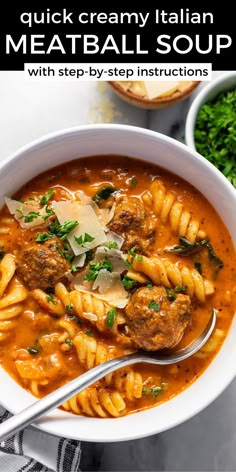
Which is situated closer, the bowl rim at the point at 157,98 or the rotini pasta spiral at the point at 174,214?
the rotini pasta spiral at the point at 174,214

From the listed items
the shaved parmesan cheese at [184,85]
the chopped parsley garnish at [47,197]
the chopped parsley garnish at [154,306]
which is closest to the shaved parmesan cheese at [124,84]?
the shaved parmesan cheese at [184,85]

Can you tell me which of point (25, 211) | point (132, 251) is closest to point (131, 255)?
point (132, 251)

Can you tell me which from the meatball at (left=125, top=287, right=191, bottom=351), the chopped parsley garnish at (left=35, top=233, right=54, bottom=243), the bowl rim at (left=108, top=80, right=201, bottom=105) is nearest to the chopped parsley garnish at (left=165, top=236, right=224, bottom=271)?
the meatball at (left=125, top=287, right=191, bottom=351)

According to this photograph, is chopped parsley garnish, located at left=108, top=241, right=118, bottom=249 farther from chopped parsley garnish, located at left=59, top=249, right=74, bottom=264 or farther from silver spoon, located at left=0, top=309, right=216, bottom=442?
silver spoon, located at left=0, top=309, right=216, bottom=442

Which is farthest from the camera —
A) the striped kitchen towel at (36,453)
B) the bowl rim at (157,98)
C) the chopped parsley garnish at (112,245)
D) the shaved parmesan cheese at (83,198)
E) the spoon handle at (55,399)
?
the bowl rim at (157,98)

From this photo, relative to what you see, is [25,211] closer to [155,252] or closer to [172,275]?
[155,252]

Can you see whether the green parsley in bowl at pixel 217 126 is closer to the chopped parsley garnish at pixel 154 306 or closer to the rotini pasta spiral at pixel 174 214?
the rotini pasta spiral at pixel 174 214

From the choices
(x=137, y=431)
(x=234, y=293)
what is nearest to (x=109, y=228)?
(x=234, y=293)
